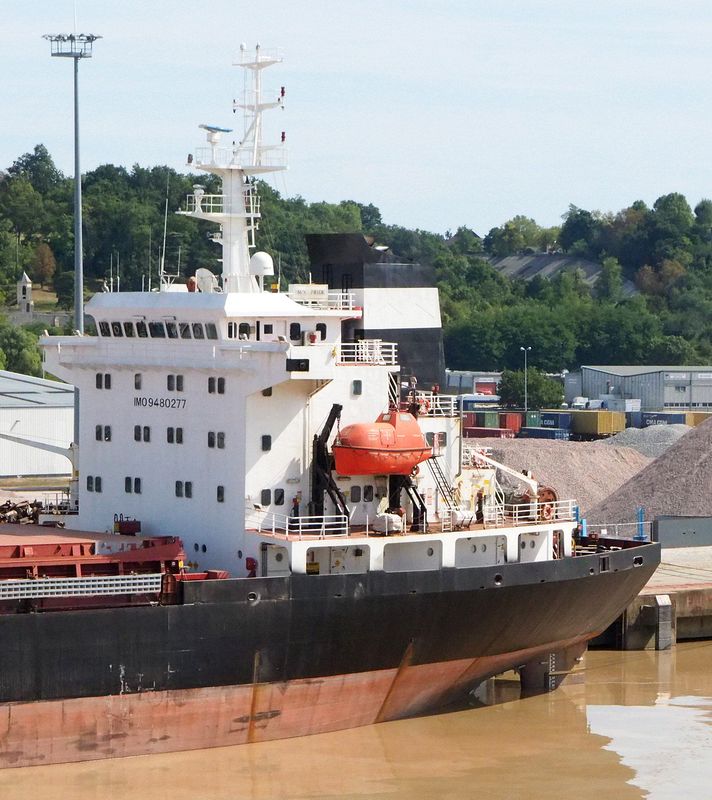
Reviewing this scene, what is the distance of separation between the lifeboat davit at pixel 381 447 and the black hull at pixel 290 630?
190cm

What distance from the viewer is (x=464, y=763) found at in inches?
1071

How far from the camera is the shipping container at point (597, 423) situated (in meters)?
80.8

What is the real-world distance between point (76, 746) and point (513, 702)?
9.18 metres

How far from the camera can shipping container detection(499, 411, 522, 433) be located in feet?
269

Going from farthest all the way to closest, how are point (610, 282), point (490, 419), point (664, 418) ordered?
1. point (610, 282)
2. point (664, 418)
3. point (490, 419)

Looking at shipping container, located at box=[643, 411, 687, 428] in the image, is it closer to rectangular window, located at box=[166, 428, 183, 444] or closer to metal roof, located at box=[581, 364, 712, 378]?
metal roof, located at box=[581, 364, 712, 378]

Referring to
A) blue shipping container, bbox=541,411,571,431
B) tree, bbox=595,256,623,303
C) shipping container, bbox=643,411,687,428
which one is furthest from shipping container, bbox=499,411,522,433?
tree, bbox=595,256,623,303

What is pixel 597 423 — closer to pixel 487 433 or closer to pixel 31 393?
pixel 487 433

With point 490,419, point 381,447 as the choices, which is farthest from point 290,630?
point 490,419

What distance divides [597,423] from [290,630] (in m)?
55.4

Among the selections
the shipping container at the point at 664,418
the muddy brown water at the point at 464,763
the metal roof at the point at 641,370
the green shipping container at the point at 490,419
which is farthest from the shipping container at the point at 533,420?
the muddy brown water at the point at 464,763

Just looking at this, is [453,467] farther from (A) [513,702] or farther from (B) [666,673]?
(B) [666,673]

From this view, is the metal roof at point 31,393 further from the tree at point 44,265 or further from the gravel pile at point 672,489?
the tree at point 44,265

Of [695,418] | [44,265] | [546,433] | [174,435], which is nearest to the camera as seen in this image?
[174,435]
